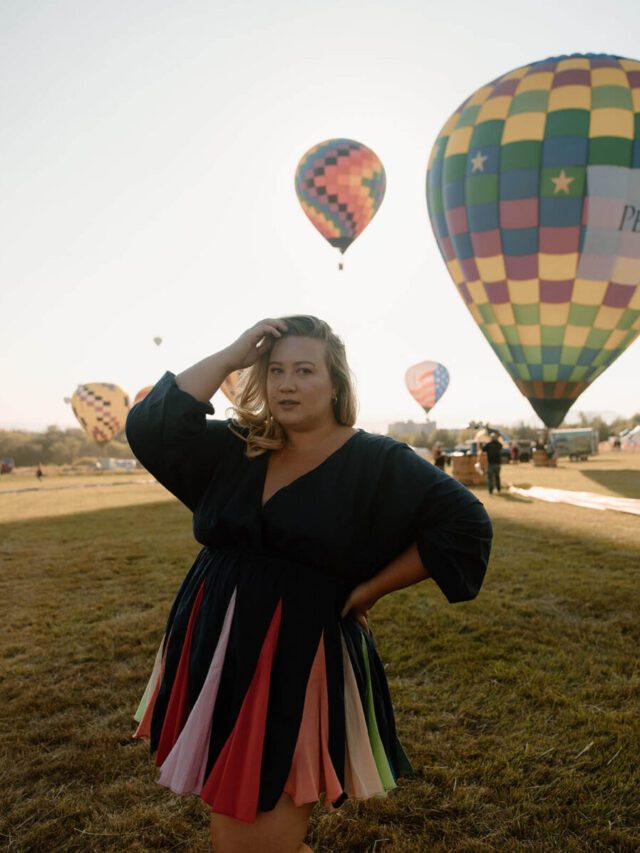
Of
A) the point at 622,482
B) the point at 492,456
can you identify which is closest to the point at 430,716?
the point at 492,456

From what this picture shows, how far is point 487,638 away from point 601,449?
188ft

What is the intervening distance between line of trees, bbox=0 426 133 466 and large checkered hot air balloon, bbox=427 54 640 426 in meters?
66.8

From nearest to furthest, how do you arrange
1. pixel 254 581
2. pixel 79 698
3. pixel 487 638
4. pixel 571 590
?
pixel 254 581, pixel 79 698, pixel 487 638, pixel 571 590

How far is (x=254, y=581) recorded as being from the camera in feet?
5.81

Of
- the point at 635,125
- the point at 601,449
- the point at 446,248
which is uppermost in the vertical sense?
the point at 635,125

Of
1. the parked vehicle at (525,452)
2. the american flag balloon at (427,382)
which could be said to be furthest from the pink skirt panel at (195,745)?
the american flag balloon at (427,382)

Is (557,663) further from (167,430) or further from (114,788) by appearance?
(167,430)

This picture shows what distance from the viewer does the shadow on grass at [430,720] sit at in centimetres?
240

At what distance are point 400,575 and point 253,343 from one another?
0.86m

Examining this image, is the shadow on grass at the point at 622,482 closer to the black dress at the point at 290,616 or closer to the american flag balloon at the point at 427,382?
the black dress at the point at 290,616

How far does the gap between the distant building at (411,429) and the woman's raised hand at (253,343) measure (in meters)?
71.6

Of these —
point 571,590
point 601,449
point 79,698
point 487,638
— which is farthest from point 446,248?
point 601,449

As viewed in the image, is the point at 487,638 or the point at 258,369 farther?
the point at 487,638

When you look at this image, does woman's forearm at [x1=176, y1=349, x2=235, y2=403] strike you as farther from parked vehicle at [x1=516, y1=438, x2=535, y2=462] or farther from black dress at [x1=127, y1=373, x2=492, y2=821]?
parked vehicle at [x1=516, y1=438, x2=535, y2=462]
